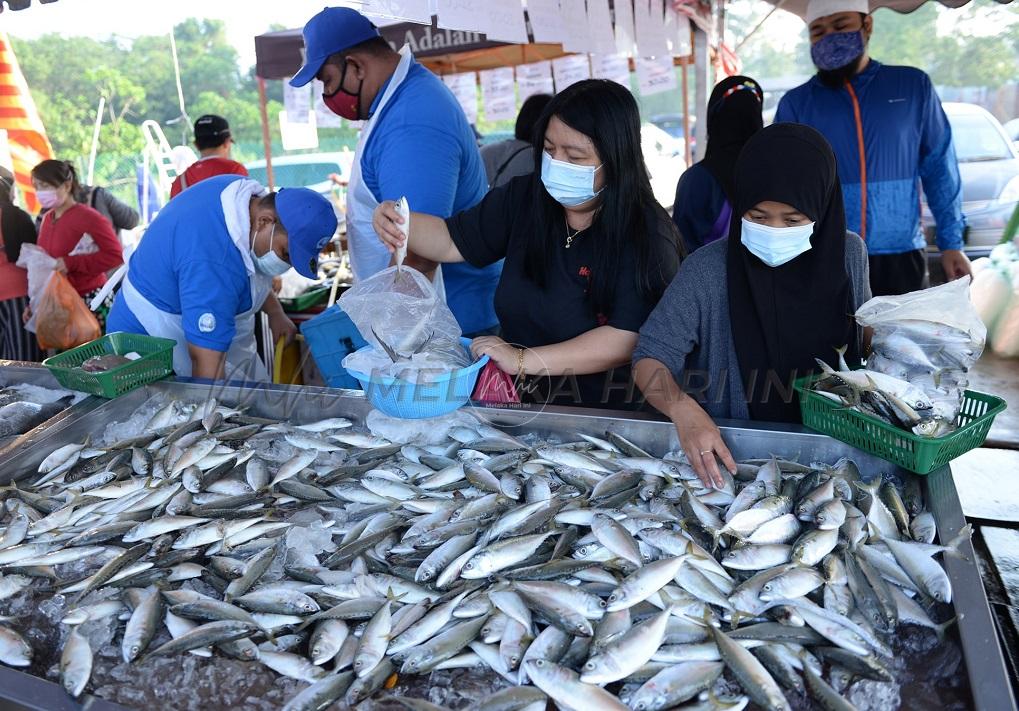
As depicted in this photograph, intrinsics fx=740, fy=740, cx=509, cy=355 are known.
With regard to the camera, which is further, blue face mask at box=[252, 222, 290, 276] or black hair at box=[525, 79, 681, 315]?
blue face mask at box=[252, 222, 290, 276]

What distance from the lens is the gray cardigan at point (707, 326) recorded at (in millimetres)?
2350

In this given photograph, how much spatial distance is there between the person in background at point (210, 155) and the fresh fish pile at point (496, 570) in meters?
3.44

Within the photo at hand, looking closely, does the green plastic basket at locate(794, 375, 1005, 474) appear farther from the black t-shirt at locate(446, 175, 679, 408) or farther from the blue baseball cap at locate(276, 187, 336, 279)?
the blue baseball cap at locate(276, 187, 336, 279)

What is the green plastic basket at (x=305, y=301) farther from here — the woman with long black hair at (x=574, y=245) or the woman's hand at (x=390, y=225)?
the woman's hand at (x=390, y=225)

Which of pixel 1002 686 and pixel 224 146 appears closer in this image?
pixel 1002 686

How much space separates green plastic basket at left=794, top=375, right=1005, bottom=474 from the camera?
1825mm

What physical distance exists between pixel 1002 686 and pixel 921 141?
11.3ft

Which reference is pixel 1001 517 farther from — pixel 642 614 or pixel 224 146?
pixel 224 146

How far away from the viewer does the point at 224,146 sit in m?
5.56

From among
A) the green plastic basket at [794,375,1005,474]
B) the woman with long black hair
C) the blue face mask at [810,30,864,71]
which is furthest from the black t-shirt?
the blue face mask at [810,30,864,71]

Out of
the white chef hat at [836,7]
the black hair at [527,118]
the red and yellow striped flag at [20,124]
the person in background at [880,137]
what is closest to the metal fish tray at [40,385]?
the black hair at [527,118]

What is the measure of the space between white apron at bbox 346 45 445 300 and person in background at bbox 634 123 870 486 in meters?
1.10

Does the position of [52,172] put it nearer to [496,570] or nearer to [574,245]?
→ [574,245]

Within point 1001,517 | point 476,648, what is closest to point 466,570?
point 476,648
